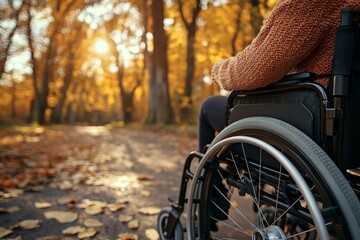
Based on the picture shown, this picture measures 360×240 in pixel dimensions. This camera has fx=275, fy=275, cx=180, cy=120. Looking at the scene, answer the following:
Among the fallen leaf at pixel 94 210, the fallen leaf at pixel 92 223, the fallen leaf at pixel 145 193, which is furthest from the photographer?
the fallen leaf at pixel 145 193

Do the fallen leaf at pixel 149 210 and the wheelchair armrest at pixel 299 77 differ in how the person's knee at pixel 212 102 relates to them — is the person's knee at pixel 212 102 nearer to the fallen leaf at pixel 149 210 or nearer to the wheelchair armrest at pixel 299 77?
the wheelchair armrest at pixel 299 77

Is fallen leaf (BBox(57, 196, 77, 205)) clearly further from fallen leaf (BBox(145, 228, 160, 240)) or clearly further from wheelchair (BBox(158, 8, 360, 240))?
wheelchair (BBox(158, 8, 360, 240))

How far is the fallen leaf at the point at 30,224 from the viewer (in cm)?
177

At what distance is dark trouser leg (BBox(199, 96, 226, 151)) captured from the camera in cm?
146

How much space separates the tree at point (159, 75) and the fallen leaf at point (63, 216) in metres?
7.19

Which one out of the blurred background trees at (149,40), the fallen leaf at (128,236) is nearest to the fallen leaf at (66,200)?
the fallen leaf at (128,236)

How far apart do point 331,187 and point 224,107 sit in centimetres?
74

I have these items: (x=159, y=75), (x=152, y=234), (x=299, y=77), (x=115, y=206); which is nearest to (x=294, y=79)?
(x=299, y=77)

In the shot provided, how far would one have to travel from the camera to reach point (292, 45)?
94 cm

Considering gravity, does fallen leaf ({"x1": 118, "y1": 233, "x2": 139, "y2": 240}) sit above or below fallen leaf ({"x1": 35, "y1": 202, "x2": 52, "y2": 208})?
below

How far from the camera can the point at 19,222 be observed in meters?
1.83

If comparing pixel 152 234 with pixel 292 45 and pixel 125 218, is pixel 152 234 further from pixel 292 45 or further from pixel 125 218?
pixel 292 45

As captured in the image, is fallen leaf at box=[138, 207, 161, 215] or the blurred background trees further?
the blurred background trees

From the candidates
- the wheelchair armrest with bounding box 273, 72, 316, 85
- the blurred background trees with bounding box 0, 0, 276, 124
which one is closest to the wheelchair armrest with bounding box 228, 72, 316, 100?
the wheelchair armrest with bounding box 273, 72, 316, 85
